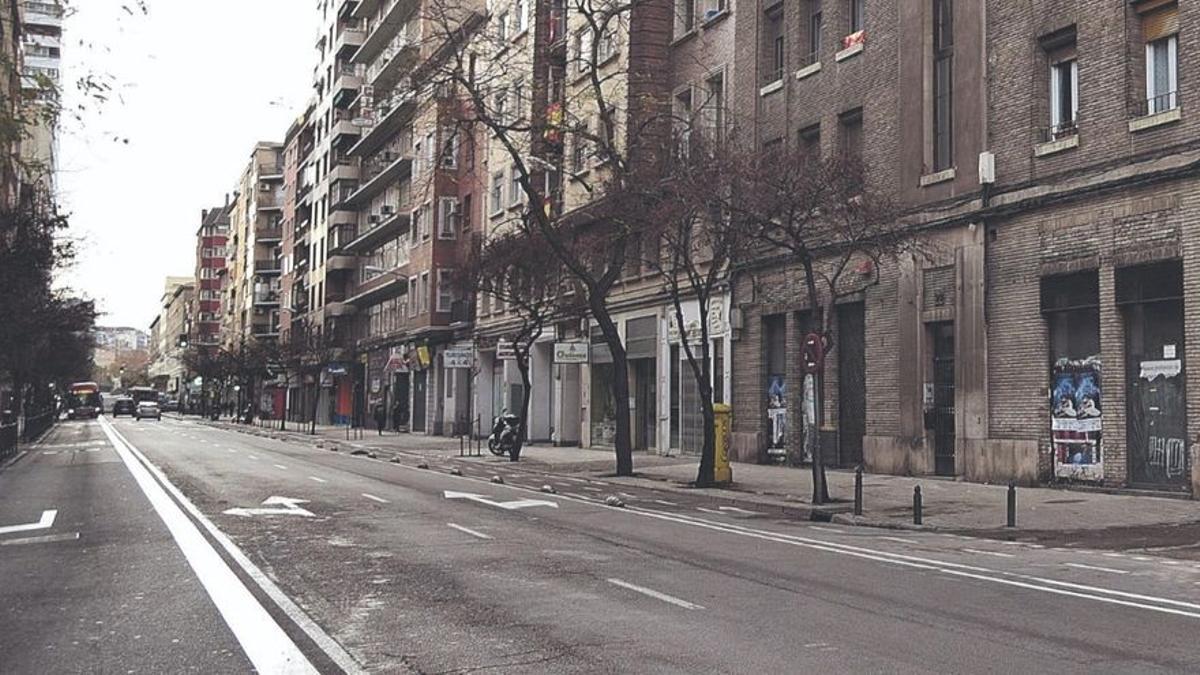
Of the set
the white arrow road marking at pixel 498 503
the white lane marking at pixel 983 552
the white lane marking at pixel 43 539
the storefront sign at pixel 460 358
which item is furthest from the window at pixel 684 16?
the white lane marking at pixel 43 539

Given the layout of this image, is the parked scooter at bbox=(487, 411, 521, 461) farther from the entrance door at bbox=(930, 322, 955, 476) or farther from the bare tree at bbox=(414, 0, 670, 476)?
the entrance door at bbox=(930, 322, 955, 476)

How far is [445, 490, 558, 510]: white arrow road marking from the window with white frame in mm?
29340

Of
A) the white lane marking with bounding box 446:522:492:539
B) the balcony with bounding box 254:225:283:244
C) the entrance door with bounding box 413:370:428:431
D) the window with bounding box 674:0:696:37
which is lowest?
the white lane marking with bounding box 446:522:492:539

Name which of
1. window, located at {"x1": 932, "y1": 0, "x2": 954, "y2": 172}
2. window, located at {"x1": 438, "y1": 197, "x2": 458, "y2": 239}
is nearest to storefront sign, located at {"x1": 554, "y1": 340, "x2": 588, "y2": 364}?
window, located at {"x1": 932, "y1": 0, "x2": 954, "y2": 172}

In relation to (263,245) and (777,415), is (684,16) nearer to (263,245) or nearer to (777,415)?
(777,415)

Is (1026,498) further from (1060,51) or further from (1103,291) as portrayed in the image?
(1060,51)

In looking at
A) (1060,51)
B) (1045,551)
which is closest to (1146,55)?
(1060,51)

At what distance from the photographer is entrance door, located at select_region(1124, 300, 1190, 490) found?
18219mm

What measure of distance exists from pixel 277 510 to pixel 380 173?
51530mm

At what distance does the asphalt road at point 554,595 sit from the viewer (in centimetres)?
704

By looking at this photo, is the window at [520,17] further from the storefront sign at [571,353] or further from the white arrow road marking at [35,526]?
the white arrow road marking at [35,526]

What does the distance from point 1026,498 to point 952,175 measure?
728 cm

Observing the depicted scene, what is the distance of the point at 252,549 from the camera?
39.6ft

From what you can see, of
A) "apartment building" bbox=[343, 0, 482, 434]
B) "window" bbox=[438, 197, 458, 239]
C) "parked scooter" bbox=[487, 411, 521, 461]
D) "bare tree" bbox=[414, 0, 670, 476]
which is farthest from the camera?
"window" bbox=[438, 197, 458, 239]
